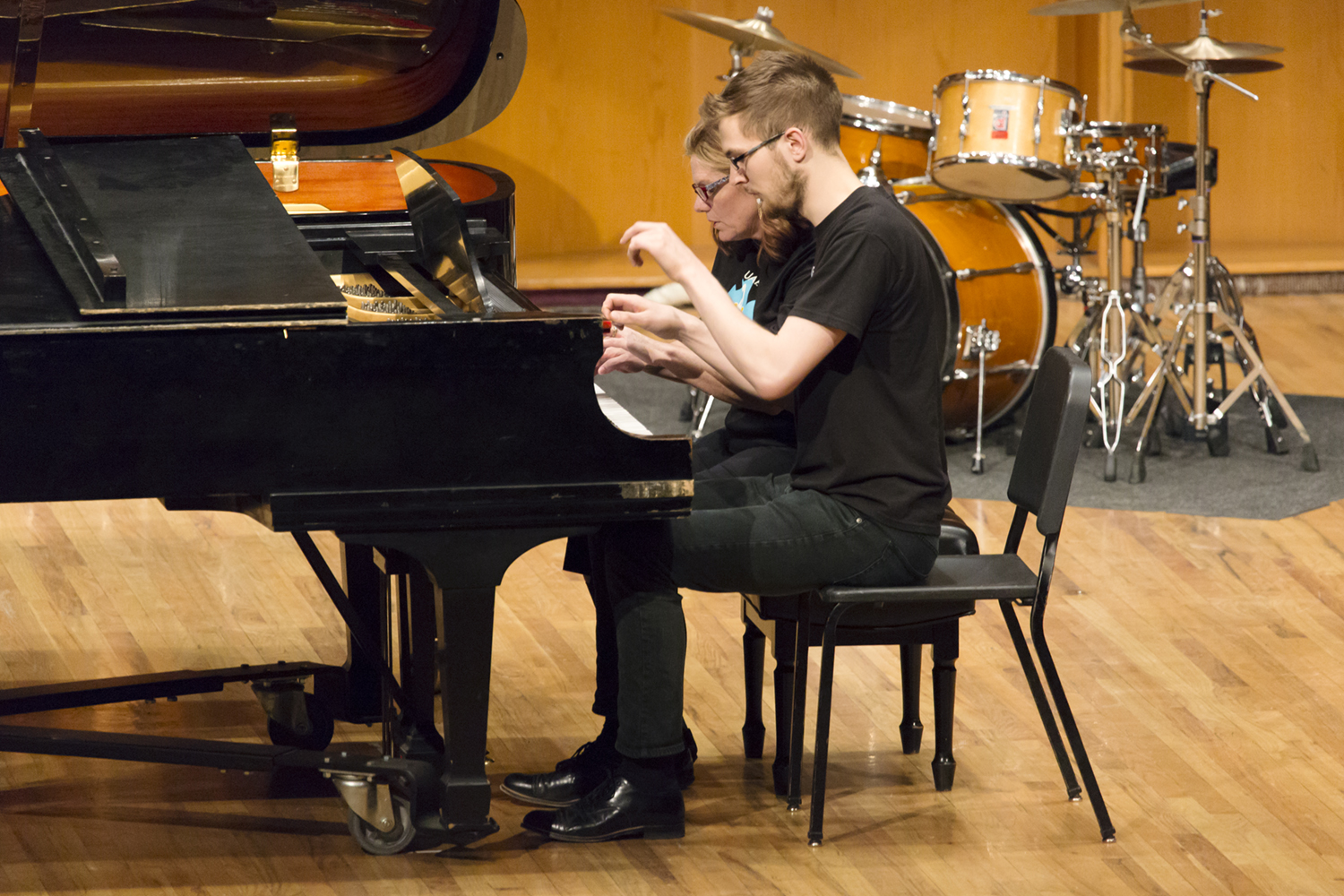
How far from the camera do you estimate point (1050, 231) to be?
512 centimetres

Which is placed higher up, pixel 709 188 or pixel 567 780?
pixel 709 188

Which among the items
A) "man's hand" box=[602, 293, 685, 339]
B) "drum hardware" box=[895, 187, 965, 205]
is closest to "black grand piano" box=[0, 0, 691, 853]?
"man's hand" box=[602, 293, 685, 339]

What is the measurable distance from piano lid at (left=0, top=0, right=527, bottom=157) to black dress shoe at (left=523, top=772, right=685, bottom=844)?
1188 mm

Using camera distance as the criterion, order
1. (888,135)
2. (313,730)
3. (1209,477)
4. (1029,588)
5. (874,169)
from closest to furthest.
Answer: (1029,588) → (313,730) → (1209,477) → (874,169) → (888,135)

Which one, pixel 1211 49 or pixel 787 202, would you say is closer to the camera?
pixel 787 202

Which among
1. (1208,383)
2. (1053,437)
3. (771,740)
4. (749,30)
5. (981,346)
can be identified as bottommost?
(771,740)

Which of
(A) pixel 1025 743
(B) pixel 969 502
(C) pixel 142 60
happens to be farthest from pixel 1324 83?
(C) pixel 142 60

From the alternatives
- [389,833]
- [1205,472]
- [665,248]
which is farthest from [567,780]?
[1205,472]

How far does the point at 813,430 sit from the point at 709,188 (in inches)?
19.2

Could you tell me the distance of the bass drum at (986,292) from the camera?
4836 mm

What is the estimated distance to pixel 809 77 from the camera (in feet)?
7.69

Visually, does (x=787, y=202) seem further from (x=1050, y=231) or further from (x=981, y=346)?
(x=1050, y=231)

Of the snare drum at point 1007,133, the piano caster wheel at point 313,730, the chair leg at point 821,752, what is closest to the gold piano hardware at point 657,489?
the chair leg at point 821,752

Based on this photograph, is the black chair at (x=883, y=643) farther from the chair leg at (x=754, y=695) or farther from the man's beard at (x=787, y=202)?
the man's beard at (x=787, y=202)
